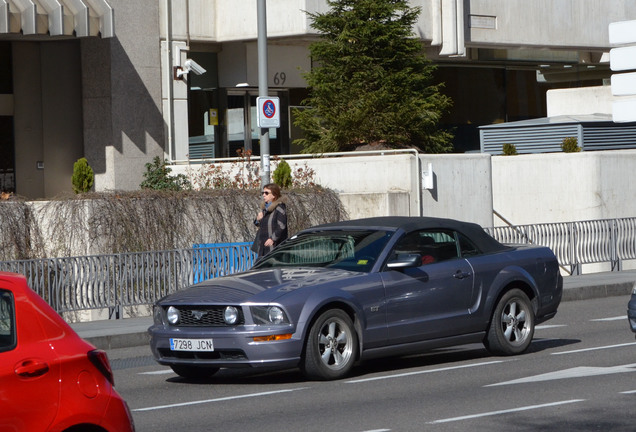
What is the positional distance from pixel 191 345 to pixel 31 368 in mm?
5130

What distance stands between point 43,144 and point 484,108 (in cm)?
1658

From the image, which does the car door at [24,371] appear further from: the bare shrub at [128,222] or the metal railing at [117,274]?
the bare shrub at [128,222]

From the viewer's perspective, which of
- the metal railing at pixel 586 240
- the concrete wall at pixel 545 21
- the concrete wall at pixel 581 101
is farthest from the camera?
the concrete wall at pixel 581 101

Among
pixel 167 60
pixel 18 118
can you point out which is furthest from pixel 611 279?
pixel 18 118

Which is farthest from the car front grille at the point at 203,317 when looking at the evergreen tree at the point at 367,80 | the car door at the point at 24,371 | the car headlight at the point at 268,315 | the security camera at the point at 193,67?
the security camera at the point at 193,67

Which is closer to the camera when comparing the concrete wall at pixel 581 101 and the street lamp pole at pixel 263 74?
the street lamp pole at pixel 263 74

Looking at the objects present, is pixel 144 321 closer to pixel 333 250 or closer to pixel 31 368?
pixel 333 250

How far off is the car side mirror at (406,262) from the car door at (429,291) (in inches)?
3.6

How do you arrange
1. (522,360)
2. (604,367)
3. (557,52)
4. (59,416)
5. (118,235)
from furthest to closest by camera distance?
(557,52), (118,235), (522,360), (604,367), (59,416)

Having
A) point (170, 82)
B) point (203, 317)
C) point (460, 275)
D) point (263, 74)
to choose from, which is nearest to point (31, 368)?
point (203, 317)

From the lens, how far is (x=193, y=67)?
96.0 feet

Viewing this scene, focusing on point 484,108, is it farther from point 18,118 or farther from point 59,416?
point 59,416

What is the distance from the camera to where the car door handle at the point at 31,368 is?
225 inches

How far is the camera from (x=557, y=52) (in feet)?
128
